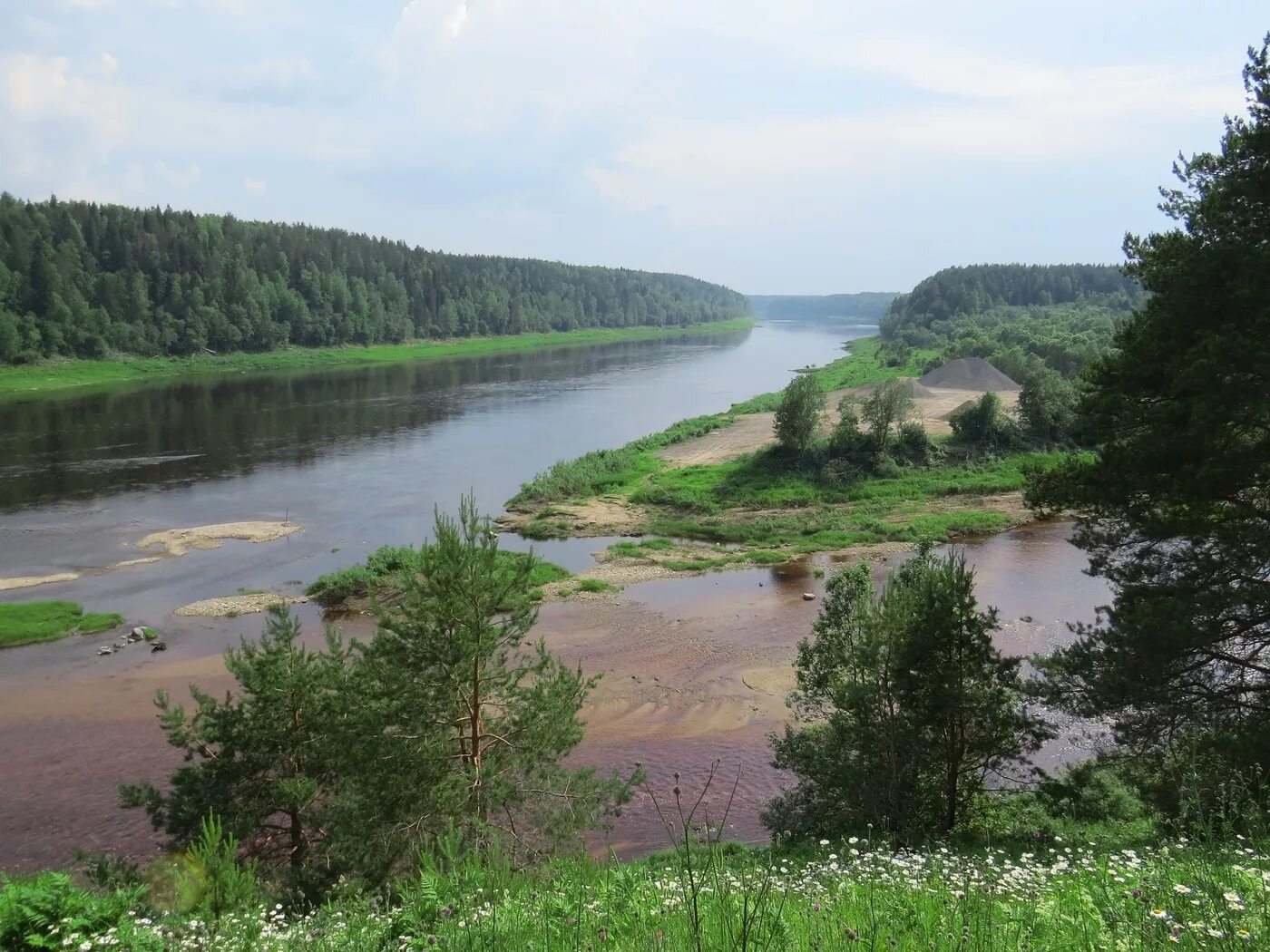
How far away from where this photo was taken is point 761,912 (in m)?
4.71

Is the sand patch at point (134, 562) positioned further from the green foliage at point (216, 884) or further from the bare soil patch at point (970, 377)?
the bare soil patch at point (970, 377)

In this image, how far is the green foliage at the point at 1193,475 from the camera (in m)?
10.6

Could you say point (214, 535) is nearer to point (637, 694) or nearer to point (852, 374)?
point (637, 694)

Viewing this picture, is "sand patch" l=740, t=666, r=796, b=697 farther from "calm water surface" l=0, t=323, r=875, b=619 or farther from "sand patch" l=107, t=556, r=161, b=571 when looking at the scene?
"sand patch" l=107, t=556, r=161, b=571

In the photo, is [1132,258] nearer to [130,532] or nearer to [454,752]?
[454,752]

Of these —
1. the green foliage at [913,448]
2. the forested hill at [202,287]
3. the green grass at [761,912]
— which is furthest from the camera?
the forested hill at [202,287]

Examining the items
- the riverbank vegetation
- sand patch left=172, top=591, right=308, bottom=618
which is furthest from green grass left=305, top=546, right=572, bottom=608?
the riverbank vegetation

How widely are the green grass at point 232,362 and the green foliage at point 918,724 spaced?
3267 inches

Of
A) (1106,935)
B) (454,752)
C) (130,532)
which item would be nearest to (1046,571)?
(454,752)

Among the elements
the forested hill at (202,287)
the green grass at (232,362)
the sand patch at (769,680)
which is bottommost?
the sand patch at (769,680)

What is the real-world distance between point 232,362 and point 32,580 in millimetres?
69969

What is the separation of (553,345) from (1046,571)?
12150 cm

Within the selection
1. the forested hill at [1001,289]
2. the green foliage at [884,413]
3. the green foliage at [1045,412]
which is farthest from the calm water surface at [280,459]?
the forested hill at [1001,289]

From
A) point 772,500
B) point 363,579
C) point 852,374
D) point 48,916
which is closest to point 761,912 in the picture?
point 48,916
